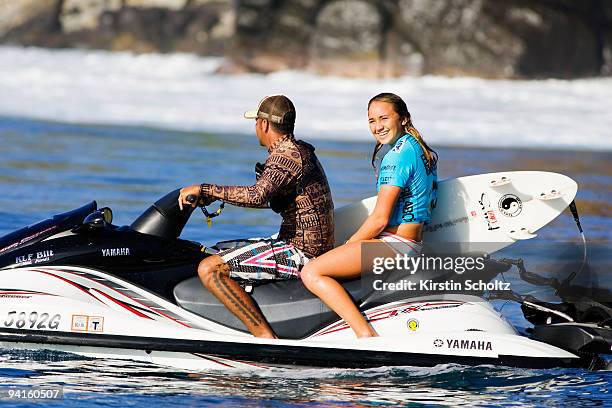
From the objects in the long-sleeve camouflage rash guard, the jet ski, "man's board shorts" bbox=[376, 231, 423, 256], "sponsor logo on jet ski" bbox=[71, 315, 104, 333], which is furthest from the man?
"sponsor logo on jet ski" bbox=[71, 315, 104, 333]

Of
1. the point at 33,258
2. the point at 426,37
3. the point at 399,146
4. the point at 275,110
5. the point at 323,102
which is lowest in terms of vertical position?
the point at 33,258

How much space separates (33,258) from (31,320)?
0.36 metres

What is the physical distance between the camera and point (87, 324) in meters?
6.35

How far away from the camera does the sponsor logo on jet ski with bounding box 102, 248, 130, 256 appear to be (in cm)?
645

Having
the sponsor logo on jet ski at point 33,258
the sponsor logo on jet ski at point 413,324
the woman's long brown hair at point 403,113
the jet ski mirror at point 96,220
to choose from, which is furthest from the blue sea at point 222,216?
the woman's long brown hair at point 403,113

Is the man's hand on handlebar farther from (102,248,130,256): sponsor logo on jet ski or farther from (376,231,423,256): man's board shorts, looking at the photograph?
(376,231,423,256): man's board shorts

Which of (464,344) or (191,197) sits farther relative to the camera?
(464,344)

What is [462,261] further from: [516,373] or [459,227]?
[516,373]

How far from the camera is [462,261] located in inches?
264

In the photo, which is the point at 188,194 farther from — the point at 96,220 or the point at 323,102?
the point at 323,102

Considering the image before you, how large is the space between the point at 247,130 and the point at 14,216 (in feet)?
30.6

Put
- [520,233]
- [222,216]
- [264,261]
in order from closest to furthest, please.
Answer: [264,261] < [520,233] < [222,216]

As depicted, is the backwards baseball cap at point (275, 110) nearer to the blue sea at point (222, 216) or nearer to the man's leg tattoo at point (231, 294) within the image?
the man's leg tattoo at point (231, 294)

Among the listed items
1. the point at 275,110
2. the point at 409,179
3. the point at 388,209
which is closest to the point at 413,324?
the point at 388,209
